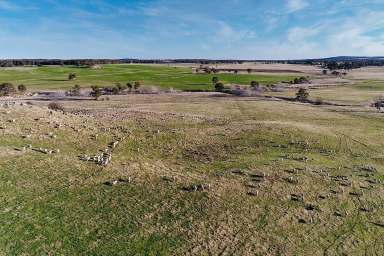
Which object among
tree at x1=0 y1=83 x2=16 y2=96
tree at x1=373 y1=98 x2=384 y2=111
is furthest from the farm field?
tree at x1=0 y1=83 x2=16 y2=96

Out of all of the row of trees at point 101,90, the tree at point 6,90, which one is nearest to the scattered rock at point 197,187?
the row of trees at point 101,90

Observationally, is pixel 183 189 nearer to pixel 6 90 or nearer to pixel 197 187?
pixel 197 187

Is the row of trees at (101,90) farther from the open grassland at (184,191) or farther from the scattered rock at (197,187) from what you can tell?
the scattered rock at (197,187)

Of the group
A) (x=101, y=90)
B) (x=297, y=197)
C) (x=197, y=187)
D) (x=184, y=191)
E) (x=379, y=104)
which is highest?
(x=101, y=90)

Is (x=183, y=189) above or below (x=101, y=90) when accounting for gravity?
below

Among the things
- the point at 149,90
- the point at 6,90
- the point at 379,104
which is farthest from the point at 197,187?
the point at 149,90

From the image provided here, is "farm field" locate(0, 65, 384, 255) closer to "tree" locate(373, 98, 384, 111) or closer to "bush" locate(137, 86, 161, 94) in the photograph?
"tree" locate(373, 98, 384, 111)

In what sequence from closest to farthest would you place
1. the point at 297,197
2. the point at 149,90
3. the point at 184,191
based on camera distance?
the point at 184,191 → the point at 297,197 → the point at 149,90
